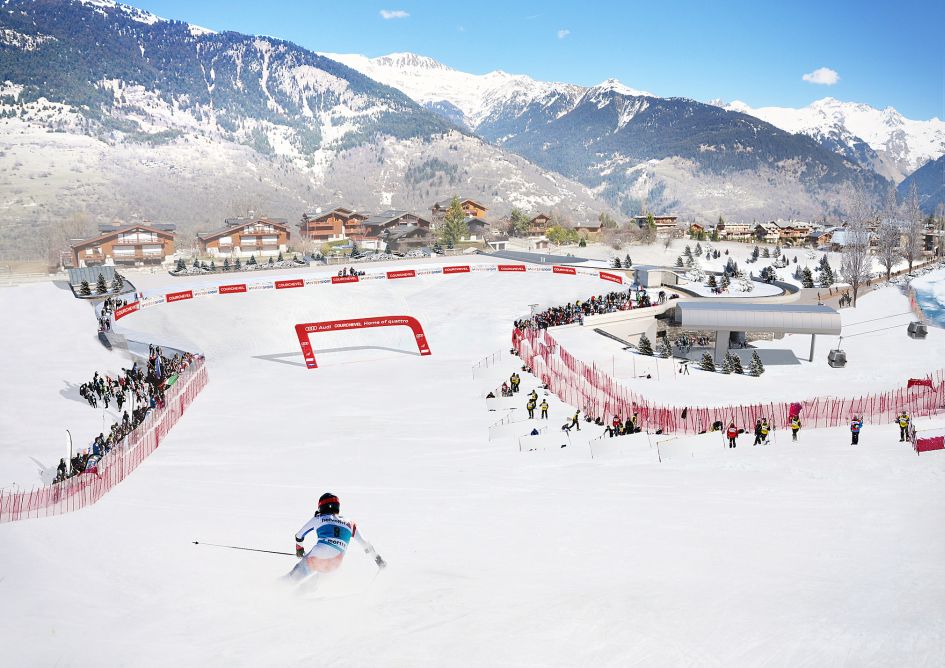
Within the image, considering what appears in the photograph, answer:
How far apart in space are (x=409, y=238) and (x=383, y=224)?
10.2 metres

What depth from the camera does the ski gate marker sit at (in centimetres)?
3894

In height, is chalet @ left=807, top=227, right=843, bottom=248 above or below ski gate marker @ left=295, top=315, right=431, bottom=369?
above

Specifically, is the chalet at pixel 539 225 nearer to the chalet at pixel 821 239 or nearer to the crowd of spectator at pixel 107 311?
the chalet at pixel 821 239

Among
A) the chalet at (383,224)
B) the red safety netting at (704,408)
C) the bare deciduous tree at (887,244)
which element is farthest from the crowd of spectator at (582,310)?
the chalet at (383,224)

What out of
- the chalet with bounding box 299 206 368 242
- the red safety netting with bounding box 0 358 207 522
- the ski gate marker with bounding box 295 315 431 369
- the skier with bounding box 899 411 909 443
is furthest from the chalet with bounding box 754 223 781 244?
the red safety netting with bounding box 0 358 207 522

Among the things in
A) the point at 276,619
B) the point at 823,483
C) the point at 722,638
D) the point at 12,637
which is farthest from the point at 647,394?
the point at 12,637

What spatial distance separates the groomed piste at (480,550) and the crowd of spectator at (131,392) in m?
1.46

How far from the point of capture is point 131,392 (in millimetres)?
30312

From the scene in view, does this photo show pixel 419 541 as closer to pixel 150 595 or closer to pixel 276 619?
pixel 276 619

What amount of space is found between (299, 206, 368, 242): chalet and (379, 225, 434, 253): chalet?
1668cm

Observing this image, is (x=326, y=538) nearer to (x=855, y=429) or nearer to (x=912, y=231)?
(x=855, y=429)

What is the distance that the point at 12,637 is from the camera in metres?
9.76

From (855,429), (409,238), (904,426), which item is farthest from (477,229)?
(904,426)

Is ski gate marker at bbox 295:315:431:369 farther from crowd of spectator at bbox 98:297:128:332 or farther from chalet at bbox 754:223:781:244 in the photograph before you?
chalet at bbox 754:223:781:244
